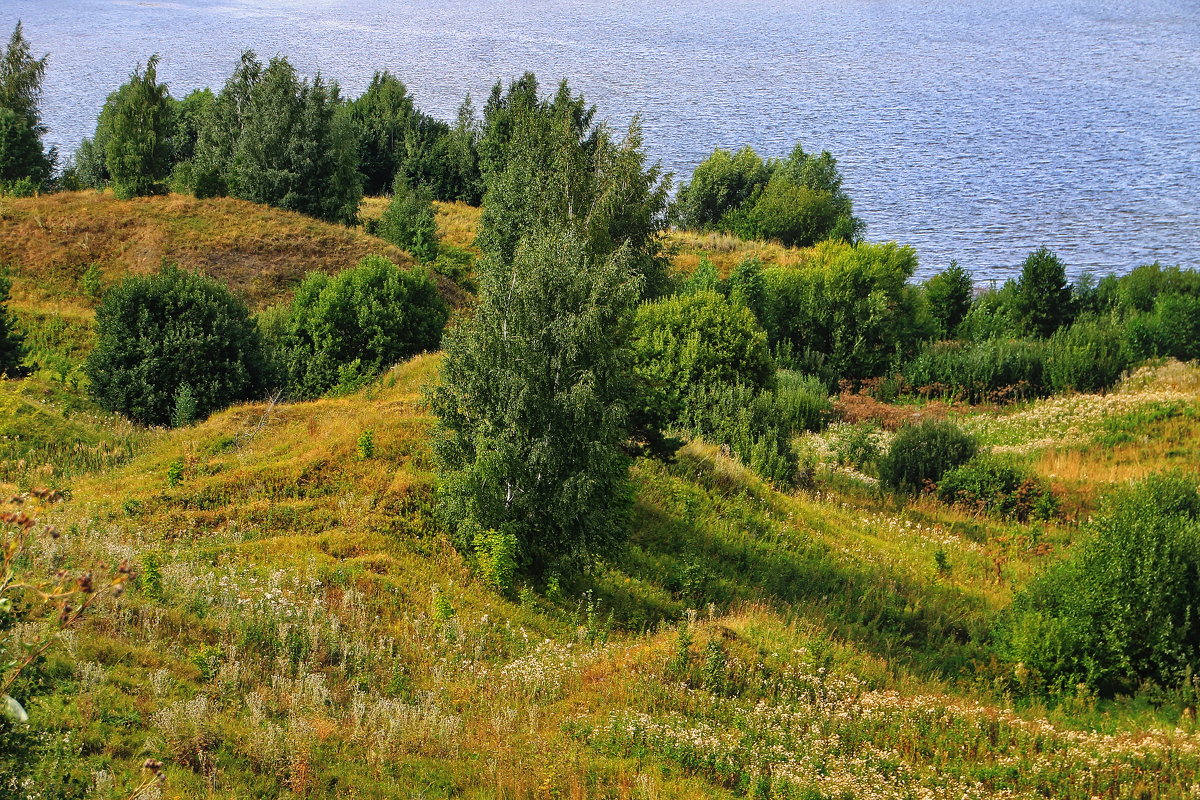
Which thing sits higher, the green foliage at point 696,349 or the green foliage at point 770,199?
the green foliage at point 770,199

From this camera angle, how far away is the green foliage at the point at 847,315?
4572cm

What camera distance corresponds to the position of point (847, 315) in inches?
1820

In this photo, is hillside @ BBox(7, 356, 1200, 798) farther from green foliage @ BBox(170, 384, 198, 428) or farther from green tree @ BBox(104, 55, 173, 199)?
green tree @ BBox(104, 55, 173, 199)

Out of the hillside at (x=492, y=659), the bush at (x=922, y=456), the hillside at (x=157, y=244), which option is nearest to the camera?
the hillside at (x=492, y=659)

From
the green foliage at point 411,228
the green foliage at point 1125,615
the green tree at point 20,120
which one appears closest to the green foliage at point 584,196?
the green foliage at point 411,228

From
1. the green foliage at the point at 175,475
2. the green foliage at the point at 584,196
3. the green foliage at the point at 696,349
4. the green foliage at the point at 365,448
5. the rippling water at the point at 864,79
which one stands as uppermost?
the rippling water at the point at 864,79

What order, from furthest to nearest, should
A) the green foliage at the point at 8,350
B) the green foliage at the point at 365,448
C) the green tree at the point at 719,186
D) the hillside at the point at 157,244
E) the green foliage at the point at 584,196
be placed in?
1. the green tree at the point at 719,186
2. the hillside at the point at 157,244
3. the green foliage at the point at 584,196
4. the green foliage at the point at 8,350
5. the green foliage at the point at 365,448

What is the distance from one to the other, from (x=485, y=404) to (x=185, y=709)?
7512mm

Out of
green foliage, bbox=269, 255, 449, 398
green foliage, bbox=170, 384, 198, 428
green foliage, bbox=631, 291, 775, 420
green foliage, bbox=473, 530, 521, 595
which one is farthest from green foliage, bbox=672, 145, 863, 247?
green foliage, bbox=473, 530, 521, 595

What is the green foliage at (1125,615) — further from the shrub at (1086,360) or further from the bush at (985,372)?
the bush at (985,372)

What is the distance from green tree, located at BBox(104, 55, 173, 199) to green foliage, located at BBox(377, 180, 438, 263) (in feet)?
37.6

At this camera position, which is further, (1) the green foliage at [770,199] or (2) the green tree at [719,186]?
(2) the green tree at [719,186]

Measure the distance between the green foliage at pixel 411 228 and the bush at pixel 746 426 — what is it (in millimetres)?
26640

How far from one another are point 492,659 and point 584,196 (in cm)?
2161
